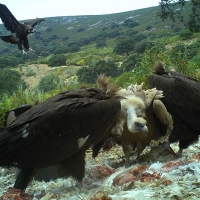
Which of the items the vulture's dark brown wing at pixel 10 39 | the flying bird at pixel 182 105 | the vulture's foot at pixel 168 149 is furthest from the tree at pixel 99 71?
the vulture's foot at pixel 168 149

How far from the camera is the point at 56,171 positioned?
4.44 m

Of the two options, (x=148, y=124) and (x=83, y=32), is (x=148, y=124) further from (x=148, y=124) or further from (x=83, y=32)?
(x=83, y=32)

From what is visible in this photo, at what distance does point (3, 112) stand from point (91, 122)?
4093 millimetres

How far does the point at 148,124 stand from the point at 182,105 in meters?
→ 0.63

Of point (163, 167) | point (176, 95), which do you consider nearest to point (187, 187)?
point (163, 167)

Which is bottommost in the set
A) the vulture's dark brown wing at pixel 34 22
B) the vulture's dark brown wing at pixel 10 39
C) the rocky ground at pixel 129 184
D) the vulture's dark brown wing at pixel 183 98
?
the rocky ground at pixel 129 184

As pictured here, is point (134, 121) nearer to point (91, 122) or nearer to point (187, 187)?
point (91, 122)

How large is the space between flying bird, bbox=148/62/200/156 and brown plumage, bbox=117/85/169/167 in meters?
0.31

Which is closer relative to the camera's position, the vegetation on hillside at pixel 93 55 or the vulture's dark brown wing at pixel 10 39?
the vulture's dark brown wing at pixel 10 39

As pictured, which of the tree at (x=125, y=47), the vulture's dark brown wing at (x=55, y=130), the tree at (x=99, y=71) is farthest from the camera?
the tree at (x=125, y=47)

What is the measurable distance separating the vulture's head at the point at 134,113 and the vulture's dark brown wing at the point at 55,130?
517mm

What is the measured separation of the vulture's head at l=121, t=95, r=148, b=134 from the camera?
4.57 meters

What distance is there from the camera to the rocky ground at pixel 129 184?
328 cm

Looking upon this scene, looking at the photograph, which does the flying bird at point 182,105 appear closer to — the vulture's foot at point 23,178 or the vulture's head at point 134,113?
the vulture's head at point 134,113
